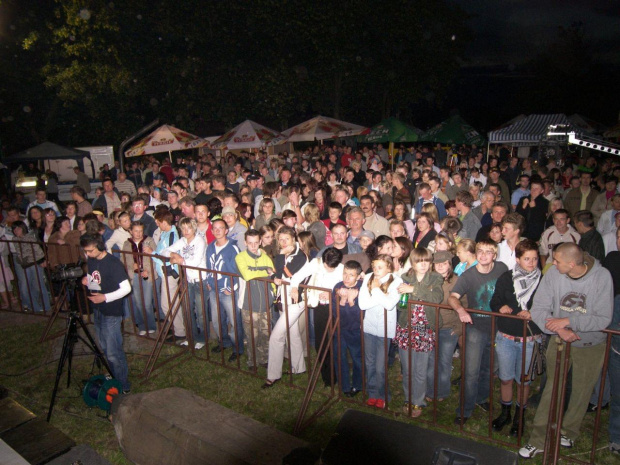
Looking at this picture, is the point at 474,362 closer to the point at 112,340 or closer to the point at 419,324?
the point at 419,324

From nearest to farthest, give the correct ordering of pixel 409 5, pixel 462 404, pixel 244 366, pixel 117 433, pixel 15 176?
pixel 462 404 → pixel 117 433 → pixel 244 366 → pixel 15 176 → pixel 409 5

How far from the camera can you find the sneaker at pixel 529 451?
432cm

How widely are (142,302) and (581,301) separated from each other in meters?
5.84

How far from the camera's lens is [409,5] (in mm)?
30406

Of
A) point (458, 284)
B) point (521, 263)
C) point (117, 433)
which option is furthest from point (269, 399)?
point (521, 263)

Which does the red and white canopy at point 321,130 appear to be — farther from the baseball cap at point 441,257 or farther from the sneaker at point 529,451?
the sneaker at point 529,451

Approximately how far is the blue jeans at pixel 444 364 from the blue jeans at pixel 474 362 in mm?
189

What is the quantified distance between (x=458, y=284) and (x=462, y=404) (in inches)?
46.3

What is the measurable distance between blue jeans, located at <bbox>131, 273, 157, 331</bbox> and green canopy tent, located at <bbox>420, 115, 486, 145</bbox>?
1687cm

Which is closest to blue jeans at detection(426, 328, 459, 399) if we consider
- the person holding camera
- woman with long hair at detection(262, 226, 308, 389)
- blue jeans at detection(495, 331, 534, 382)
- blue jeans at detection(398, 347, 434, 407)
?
blue jeans at detection(398, 347, 434, 407)

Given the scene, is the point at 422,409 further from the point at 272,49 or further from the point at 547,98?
the point at 547,98

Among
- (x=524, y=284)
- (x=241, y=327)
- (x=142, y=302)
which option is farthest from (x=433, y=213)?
(x=142, y=302)

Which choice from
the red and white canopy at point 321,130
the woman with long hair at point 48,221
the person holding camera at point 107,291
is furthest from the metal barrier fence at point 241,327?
the red and white canopy at point 321,130

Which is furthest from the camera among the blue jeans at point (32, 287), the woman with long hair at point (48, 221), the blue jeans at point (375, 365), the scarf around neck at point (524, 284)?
the woman with long hair at point (48, 221)
